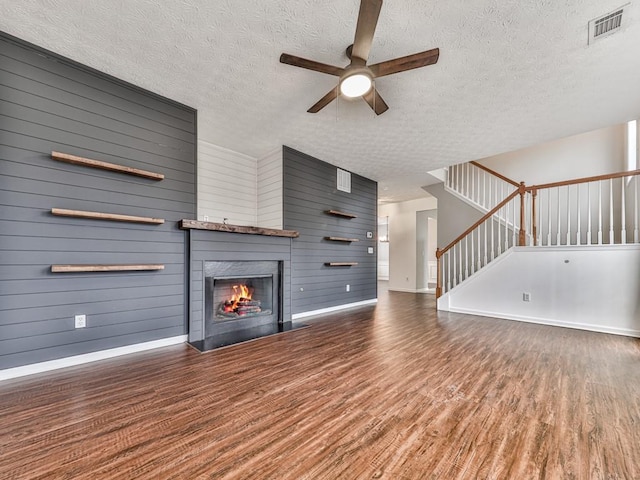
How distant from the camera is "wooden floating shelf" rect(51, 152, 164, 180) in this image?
8.21ft

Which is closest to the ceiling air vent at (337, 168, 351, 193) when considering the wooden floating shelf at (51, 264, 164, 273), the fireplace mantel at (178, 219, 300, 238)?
the fireplace mantel at (178, 219, 300, 238)

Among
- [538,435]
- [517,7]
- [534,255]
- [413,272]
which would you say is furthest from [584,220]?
[538,435]

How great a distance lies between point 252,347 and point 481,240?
4.91m

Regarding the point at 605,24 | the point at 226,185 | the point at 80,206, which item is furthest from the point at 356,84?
the point at 226,185

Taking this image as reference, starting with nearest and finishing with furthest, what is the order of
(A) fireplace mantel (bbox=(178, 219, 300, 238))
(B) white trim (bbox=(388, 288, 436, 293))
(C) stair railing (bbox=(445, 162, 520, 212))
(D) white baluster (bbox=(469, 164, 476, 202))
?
(A) fireplace mantel (bbox=(178, 219, 300, 238))
(C) stair railing (bbox=(445, 162, 520, 212))
(D) white baluster (bbox=(469, 164, 476, 202))
(B) white trim (bbox=(388, 288, 436, 293))

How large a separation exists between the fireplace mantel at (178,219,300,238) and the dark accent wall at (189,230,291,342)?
0.29ft

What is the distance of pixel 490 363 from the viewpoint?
2.72 m

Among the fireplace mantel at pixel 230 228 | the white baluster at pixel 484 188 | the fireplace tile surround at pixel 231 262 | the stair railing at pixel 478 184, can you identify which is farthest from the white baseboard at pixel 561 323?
the fireplace mantel at pixel 230 228

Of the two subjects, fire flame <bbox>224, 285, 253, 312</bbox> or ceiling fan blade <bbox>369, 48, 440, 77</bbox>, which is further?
fire flame <bbox>224, 285, 253, 312</bbox>

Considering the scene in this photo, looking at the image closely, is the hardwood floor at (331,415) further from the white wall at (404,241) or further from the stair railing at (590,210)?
the white wall at (404,241)

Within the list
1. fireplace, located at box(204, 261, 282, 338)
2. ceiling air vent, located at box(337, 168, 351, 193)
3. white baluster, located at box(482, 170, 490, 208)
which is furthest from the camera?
white baluster, located at box(482, 170, 490, 208)

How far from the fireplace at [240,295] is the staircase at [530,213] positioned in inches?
132

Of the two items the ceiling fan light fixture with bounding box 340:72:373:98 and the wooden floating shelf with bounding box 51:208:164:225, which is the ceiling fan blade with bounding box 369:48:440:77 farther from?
the wooden floating shelf with bounding box 51:208:164:225

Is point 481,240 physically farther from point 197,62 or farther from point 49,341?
point 49,341
